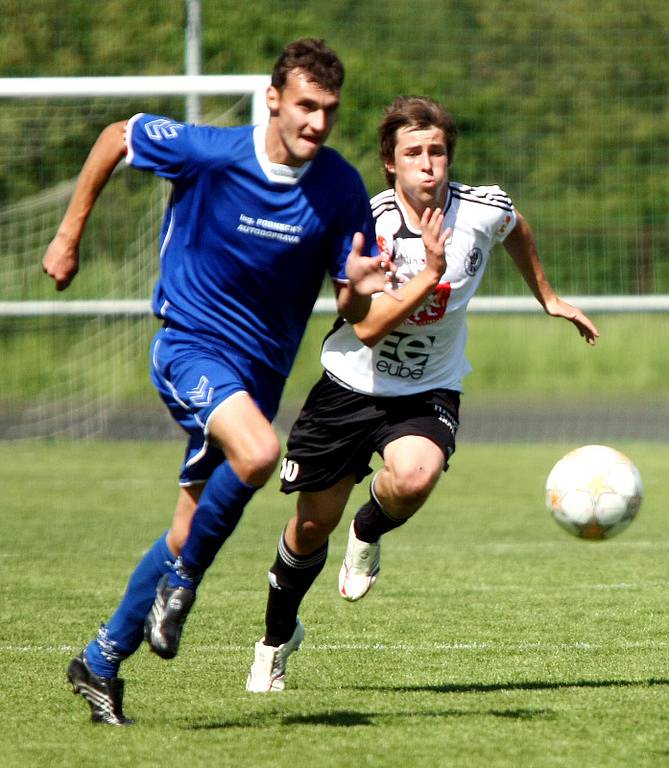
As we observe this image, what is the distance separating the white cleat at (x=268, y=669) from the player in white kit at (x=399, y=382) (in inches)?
0.7

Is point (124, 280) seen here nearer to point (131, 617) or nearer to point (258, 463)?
point (131, 617)

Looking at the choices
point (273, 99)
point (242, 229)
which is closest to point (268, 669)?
point (242, 229)

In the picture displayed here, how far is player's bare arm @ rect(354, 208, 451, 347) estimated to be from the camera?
4281 mm

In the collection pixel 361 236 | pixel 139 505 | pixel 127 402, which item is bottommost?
pixel 127 402

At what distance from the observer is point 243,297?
4.30 metres

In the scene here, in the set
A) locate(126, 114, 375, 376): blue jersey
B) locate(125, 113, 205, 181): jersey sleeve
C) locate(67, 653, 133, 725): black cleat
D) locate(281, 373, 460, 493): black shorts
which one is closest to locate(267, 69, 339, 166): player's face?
locate(126, 114, 375, 376): blue jersey

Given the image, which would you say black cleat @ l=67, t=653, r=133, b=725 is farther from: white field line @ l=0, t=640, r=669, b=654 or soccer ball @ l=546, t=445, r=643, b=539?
soccer ball @ l=546, t=445, r=643, b=539

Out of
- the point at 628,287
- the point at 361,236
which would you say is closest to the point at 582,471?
the point at 361,236

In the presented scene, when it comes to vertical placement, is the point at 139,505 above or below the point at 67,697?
below

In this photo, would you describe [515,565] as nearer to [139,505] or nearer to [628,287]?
[139,505]

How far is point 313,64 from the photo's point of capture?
13.8 ft

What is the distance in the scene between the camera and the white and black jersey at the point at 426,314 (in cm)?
504

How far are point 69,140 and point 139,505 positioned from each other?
5758 mm

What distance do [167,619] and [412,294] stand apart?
1216mm
